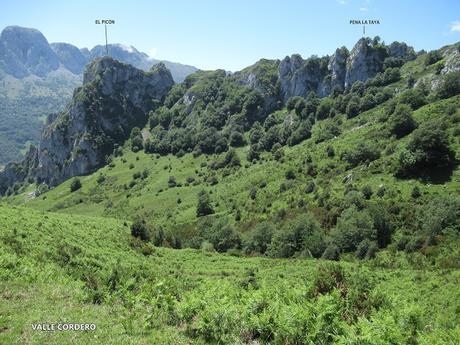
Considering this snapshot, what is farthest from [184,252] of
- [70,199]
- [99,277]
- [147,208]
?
[70,199]

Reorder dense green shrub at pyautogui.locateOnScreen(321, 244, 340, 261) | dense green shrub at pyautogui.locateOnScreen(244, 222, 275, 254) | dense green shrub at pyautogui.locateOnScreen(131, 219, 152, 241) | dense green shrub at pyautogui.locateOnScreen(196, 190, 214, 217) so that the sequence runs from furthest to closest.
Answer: dense green shrub at pyautogui.locateOnScreen(196, 190, 214, 217) → dense green shrub at pyautogui.locateOnScreen(244, 222, 275, 254) → dense green shrub at pyautogui.locateOnScreen(321, 244, 340, 261) → dense green shrub at pyautogui.locateOnScreen(131, 219, 152, 241)

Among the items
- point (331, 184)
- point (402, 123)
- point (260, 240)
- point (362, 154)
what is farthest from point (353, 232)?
point (402, 123)

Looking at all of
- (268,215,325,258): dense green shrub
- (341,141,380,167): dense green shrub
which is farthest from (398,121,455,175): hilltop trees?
(268,215,325,258): dense green shrub

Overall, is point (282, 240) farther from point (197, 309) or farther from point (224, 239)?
point (197, 309)

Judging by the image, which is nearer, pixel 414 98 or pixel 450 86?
pixel 450 86

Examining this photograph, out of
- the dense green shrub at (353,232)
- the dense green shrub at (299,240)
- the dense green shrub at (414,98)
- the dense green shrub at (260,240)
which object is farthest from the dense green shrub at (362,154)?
the dense green shrub at (260,240)

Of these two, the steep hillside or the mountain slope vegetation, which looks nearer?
the mountain slope vegetation

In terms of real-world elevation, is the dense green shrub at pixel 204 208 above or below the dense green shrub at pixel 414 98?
below

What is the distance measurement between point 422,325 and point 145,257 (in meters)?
37.3

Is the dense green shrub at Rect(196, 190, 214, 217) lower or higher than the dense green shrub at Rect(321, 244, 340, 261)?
lower

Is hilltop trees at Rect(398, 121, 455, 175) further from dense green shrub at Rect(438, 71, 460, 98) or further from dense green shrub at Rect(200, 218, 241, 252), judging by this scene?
dense green shrub at Rect(438, 71, 460, 98)

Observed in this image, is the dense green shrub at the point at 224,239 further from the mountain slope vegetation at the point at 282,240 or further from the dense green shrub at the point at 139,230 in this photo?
the dense green shrub at the point at 139,230

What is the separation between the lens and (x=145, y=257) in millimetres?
49688

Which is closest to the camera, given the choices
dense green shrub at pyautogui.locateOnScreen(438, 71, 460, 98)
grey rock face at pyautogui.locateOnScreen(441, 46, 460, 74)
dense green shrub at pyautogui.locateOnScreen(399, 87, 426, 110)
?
dense green shrub at pyautogui.locateOnScreen(438, 71, 460, 98)
